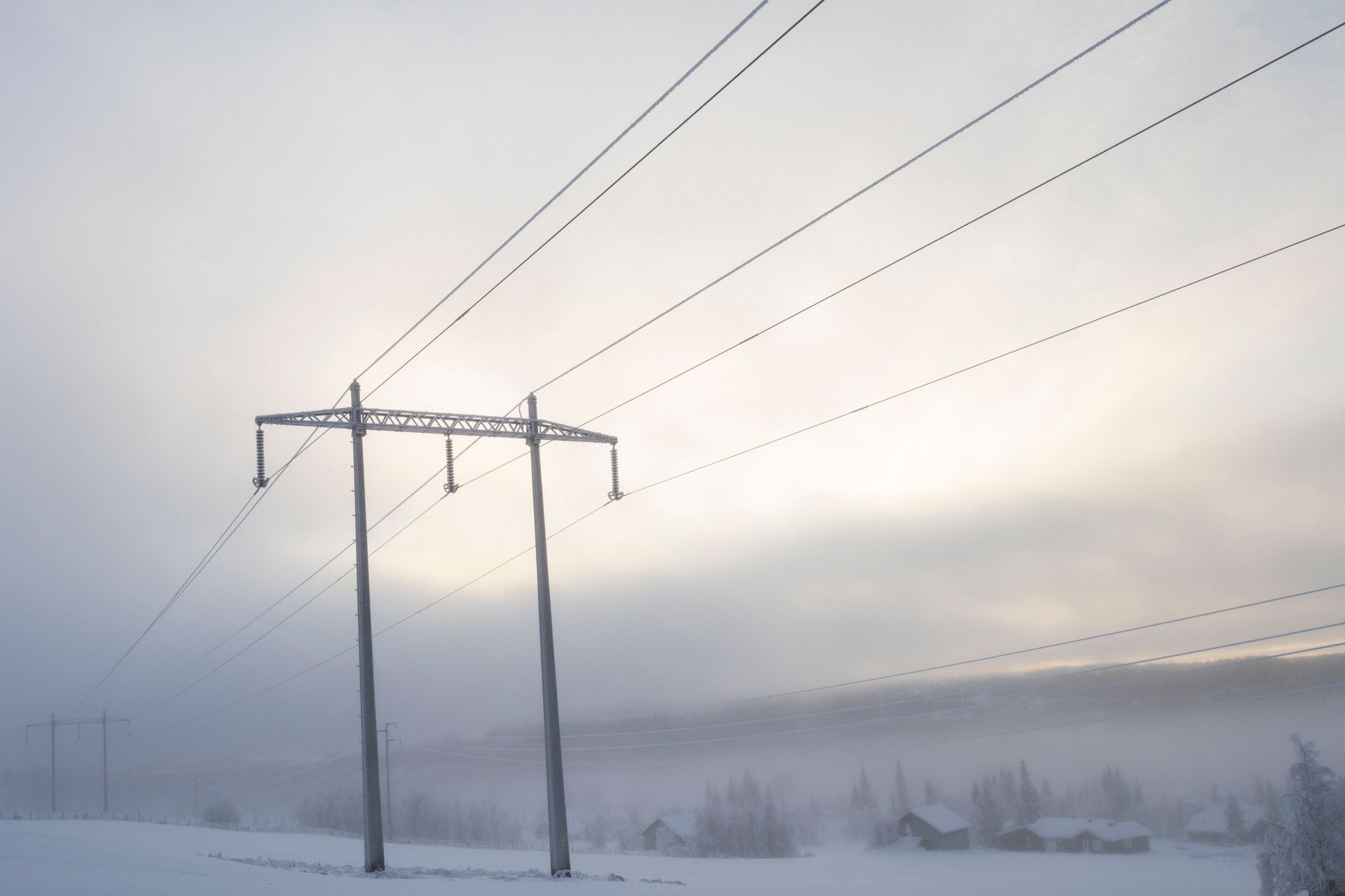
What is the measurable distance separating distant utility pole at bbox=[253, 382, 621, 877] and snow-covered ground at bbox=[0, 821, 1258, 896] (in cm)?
138

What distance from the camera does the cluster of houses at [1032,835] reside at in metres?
65.5

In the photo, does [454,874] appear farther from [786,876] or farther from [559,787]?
[786,876]

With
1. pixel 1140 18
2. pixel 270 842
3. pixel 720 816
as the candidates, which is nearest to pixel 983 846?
pixel 720 816

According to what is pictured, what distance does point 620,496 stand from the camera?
110ft

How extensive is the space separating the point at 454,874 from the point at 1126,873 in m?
50.1

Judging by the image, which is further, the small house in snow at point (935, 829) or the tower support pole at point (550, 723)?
the small house in snow at point (935, 829)

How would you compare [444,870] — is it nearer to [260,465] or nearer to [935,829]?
[260,465]

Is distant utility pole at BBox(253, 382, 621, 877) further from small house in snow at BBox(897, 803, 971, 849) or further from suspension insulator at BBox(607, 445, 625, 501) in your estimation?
small house in snow at BBox(897, 803, 971, 849)

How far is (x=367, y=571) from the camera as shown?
2930 centimetres

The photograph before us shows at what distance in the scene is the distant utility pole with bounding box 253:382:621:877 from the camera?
26.9 meters

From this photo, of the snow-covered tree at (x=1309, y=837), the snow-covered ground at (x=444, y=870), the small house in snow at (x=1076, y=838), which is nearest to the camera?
the snow-covered ground at (x=444, y=870)

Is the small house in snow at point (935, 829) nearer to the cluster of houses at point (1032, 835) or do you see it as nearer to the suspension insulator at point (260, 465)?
the cluster of houses at point (1032, 835)

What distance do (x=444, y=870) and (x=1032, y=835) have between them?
200 feet

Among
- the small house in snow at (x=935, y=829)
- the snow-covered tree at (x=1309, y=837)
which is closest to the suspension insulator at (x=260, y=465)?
the snow-covered tree at (x=1309, y=837)
